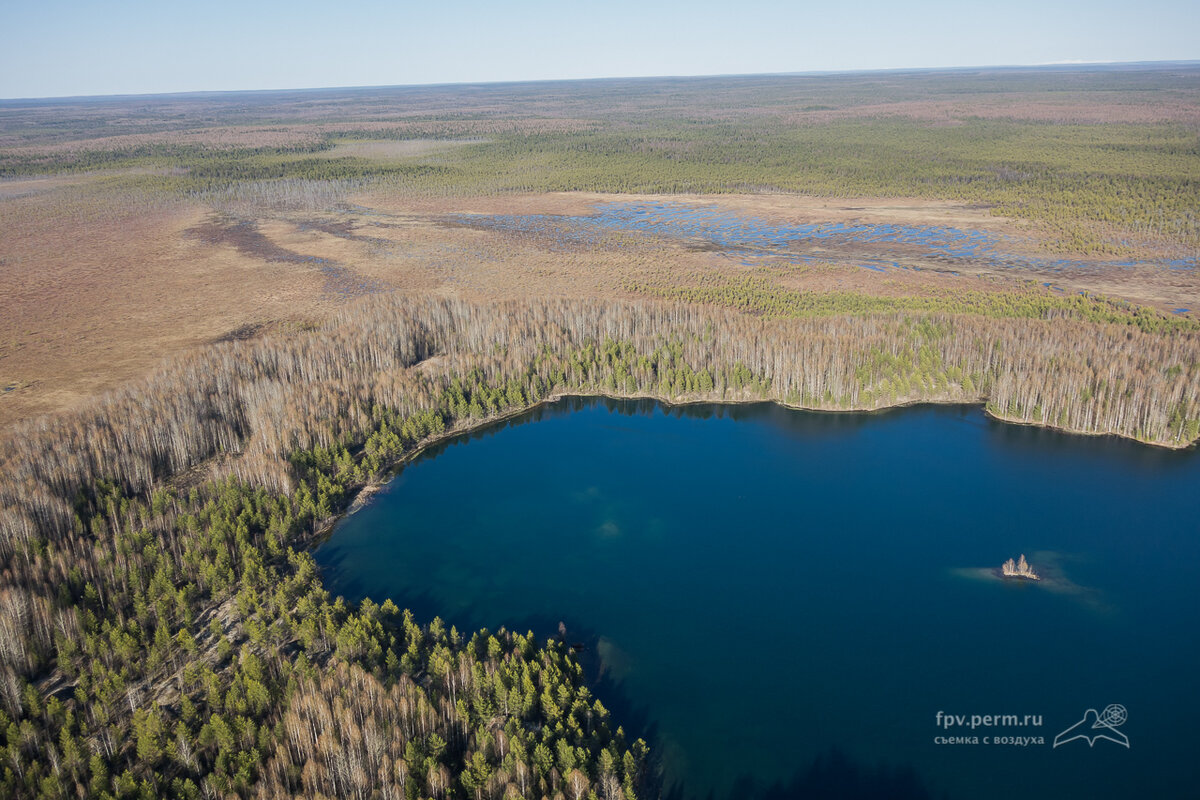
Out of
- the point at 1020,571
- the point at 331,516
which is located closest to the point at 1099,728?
the point at 1020,571

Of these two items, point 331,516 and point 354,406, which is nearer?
point 331,516

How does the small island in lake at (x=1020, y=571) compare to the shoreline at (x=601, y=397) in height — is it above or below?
below

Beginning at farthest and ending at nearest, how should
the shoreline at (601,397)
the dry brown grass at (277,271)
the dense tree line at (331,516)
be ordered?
the dry brown grass at (277,271), the shoreline at (601,397), the dense tree line at (331,516)

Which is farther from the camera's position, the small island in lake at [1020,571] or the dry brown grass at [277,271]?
the dry brown grass at [277,271]

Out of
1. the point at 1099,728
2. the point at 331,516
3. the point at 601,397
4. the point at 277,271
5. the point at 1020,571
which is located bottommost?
the point at 1099,728

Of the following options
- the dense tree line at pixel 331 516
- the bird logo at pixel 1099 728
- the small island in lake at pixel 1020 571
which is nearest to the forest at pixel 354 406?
the dense tree line at pixel 331 516

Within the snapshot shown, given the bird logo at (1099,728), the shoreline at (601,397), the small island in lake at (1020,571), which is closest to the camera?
the bird logo at (1099,728)

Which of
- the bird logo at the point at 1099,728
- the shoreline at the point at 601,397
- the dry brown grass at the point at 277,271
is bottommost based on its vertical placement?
the bird logo at the point at 1099,728

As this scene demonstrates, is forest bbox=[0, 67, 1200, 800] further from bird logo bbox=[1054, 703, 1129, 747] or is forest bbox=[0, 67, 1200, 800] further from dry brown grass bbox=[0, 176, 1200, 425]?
bird logo bbox=[1054, 703, 1129, 747]

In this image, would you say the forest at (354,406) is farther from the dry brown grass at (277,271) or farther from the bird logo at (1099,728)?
the bird logo at (1099,728)

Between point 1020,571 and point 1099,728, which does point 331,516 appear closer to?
point 1020,571
